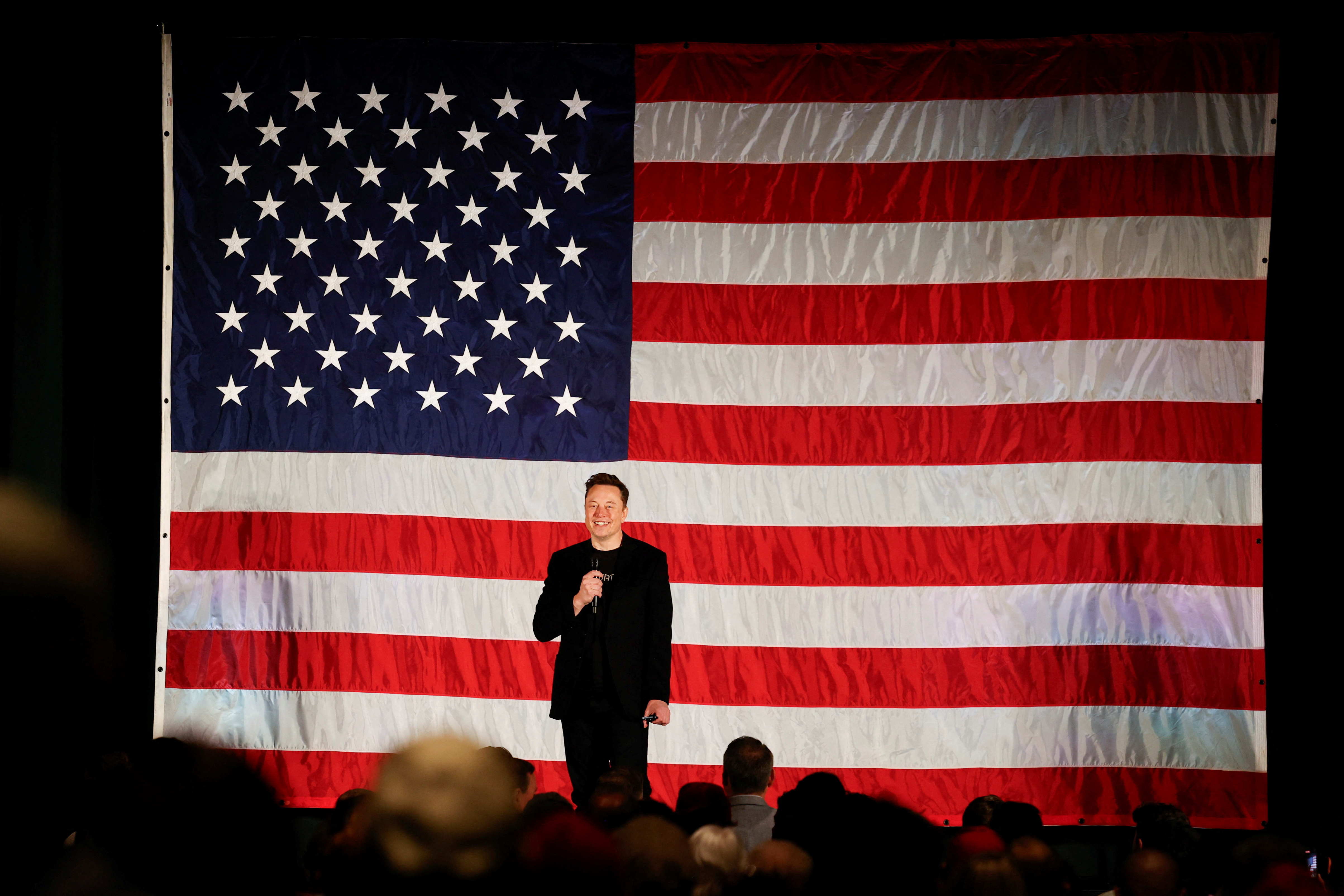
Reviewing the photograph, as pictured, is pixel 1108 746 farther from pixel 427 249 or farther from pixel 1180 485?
pixel 427 249

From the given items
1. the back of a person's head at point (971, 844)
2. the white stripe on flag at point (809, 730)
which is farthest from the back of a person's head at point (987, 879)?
the white stripe on flag at point (809, 730)

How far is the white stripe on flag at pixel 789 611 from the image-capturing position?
521cm

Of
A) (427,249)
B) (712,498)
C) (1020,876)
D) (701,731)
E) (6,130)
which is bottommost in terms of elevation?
(701,731)

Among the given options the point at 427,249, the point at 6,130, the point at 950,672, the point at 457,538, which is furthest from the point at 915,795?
the point at 6,130

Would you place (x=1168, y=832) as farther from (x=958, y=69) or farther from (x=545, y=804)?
(x=958, y=69)

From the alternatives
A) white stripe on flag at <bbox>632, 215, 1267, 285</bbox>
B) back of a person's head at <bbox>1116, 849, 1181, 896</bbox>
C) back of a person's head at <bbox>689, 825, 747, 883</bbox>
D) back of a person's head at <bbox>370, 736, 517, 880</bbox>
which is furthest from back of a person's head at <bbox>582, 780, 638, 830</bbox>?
white stripe on flag at <bbox>632, 215, 1267, 285</bbox>

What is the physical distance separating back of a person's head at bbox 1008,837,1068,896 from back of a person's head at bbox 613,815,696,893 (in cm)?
61

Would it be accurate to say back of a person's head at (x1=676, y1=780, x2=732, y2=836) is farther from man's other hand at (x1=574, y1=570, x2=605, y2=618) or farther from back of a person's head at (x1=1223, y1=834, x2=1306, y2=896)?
man's other hand at (x1=574, y1=570, x2=605, y2=618)

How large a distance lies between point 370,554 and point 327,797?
1.13 m

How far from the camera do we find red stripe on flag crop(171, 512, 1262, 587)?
522 cm

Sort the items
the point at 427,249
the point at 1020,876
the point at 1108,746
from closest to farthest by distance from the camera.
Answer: the point at 1020,876 < the point at 1108,746 < the point at 427,249

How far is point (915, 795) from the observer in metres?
5.25

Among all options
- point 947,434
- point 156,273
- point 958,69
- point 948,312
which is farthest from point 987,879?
point 156,273

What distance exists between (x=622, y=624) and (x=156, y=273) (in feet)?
9.91
